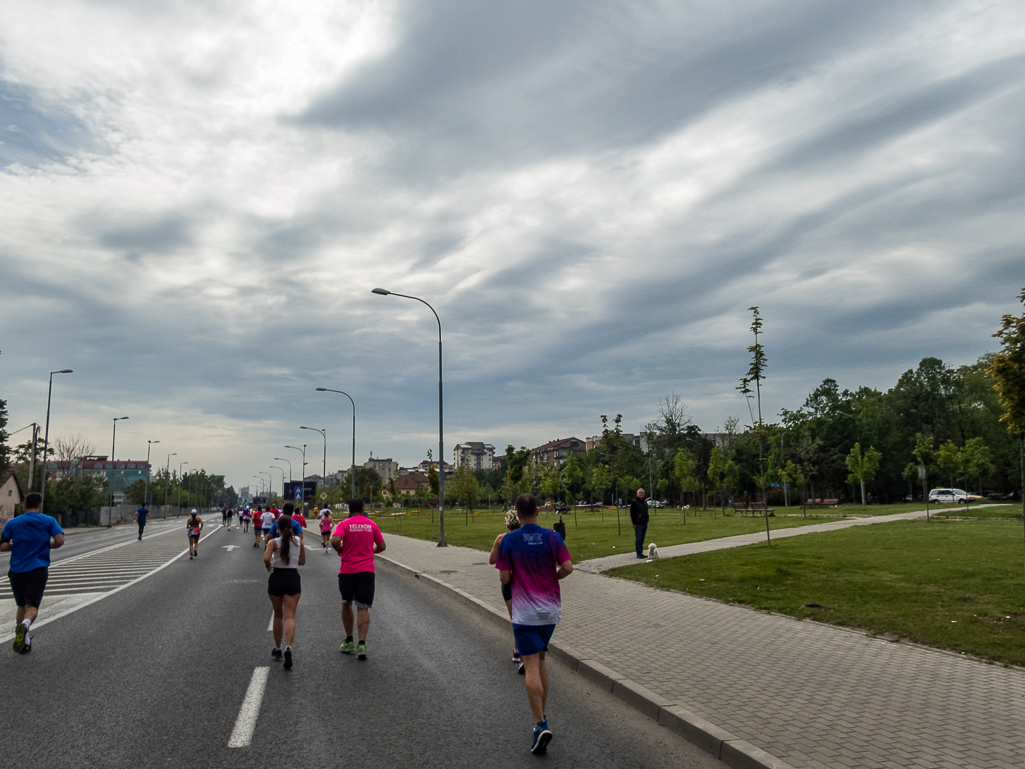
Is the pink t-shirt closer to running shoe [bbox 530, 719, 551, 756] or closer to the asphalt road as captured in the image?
the asphalt road

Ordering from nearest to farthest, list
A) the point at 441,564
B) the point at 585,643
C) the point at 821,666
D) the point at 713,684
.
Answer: the point at 713,684, the point at 821,666, the point at 585,643, the point at 441,564

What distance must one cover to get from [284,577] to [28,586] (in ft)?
10.6

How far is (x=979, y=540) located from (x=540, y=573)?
18868mm

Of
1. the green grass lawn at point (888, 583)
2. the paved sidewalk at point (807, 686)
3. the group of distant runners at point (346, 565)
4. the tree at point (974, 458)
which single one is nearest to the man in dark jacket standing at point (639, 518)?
the green grass lawn at point (888, 583)

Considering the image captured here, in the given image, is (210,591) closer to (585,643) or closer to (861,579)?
(585,643)

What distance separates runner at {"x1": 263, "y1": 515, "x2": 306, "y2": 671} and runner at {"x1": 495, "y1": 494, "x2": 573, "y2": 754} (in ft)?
10.5

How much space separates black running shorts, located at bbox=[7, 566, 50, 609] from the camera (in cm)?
827

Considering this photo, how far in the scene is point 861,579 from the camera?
12305mm

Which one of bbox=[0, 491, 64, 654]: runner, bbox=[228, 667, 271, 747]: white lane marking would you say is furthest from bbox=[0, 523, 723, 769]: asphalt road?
bbox=[0, 491, 64, 654]: runner

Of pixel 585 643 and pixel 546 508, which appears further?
pixel 546 508

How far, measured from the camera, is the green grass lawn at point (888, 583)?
8297 millimetres

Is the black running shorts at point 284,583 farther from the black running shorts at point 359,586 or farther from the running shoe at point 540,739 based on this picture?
the running shoe at point 540,739

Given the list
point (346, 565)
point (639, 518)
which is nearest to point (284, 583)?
point (346, 565)

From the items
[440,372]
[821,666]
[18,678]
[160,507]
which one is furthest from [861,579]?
[160,507]
